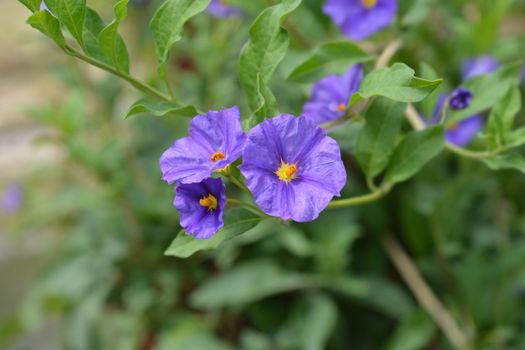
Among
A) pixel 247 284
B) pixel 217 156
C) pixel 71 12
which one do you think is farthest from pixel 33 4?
pixel 247 284

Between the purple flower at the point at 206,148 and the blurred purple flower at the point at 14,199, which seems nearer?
the purple flower at the point at 206,148

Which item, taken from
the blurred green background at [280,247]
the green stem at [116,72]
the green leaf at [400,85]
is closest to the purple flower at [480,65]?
the blurred green background at [280,247]

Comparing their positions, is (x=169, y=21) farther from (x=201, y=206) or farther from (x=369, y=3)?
(x=369, y=3)

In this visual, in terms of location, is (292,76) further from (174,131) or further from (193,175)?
(174,131)

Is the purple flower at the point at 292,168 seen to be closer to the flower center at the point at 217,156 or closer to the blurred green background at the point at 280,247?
the flower center at the point at 217,156

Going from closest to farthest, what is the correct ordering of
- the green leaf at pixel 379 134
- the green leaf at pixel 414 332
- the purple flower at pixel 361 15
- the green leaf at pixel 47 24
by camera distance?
1. the green leaf at pixel 47 24
2. the green leaf at pixel 379 134
3. the purple flower at pixel 361 15
4. the green leaf at pixel 414 332

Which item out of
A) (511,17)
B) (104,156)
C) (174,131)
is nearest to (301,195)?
(104,156)
